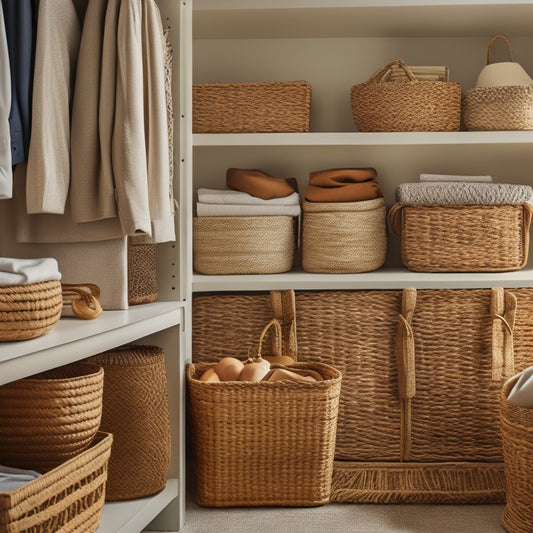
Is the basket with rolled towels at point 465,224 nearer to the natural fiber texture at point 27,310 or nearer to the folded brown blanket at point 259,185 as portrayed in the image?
the folded brown blanket at point 259,185

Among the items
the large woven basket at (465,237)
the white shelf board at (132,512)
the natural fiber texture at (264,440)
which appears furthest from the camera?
the large woven basket at (465,237)

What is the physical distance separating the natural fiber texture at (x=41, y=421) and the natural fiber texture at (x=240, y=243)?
111 centimetres

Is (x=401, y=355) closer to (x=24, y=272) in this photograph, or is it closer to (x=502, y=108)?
(x=502, y=108)

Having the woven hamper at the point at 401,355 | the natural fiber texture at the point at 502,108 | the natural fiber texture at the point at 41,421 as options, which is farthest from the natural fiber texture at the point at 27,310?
the natural fiber texture at the point at 502,108

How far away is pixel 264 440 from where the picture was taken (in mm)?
2119

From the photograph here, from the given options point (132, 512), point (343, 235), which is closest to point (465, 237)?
point (343, 235)

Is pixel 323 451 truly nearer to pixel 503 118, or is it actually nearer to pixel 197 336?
pixel 197 336

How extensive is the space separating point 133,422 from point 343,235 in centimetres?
105

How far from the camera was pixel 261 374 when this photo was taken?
7.10 ft

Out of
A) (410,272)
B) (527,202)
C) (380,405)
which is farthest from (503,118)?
(380,405)

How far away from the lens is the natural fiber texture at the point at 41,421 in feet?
4.76

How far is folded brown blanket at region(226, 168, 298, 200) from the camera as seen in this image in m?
2.60

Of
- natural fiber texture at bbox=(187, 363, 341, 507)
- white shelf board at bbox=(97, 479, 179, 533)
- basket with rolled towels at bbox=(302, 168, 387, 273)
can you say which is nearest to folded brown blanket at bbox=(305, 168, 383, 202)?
basket with rolled towels at bbox=(302, 168, 387, 273)

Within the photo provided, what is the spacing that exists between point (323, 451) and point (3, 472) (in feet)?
3.23
